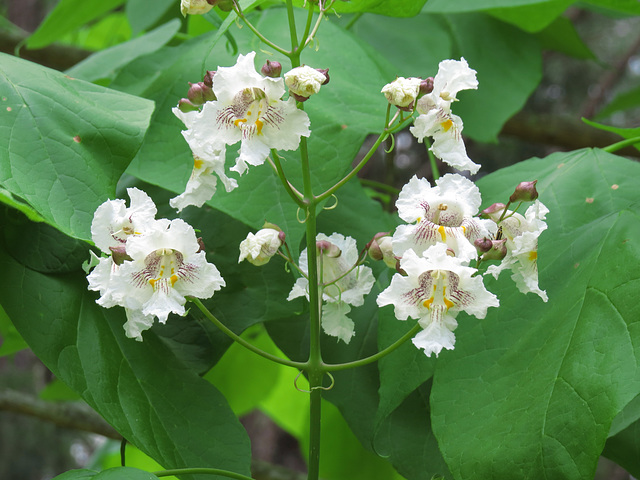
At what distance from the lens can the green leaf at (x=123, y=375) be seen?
0.50 metres

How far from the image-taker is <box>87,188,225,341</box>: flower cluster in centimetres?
41

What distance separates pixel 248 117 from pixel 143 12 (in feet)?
1.78

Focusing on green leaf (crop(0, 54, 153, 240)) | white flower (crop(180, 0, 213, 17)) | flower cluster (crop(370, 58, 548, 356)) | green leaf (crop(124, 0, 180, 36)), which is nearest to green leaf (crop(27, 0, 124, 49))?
green leaf (crop(124, 0, 180, 36))

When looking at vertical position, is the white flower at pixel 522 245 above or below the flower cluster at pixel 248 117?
below

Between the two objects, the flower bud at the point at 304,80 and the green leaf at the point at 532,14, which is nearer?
Answer: the flower bud at the point at 304,80

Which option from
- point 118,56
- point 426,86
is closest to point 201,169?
point 426,86

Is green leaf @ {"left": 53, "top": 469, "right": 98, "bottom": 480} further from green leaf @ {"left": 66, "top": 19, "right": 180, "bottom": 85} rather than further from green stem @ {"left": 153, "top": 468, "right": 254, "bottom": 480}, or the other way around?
green leaf @ {"left": 66, "top": 19, "right": 180, "bottom": 85}

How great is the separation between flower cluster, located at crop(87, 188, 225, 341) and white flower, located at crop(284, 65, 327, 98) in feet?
0.33

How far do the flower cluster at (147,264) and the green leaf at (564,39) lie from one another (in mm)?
762

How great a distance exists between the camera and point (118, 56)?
771mm

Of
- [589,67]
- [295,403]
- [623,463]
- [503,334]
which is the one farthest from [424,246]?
[589,67]

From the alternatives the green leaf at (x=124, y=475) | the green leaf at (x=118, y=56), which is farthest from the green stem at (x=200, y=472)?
the green leaf at (x=118, y=56)

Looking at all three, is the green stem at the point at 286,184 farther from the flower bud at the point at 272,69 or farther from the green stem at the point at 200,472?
the green stem at the point at 200,472

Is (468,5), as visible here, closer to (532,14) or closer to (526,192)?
(532,14)
